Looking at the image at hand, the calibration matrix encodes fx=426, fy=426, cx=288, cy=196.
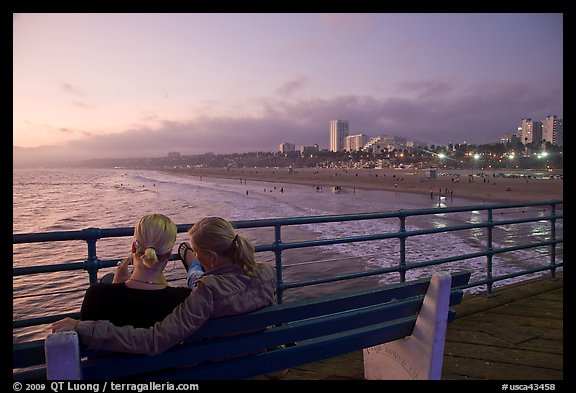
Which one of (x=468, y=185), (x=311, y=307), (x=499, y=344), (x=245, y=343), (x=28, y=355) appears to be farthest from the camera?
(x=468, y=185)

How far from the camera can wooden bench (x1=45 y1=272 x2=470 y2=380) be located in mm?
1881

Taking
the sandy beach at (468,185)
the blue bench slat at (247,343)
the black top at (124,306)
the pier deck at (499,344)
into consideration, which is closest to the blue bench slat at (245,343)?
the blue bench slat at (247,343)

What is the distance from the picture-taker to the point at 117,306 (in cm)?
197

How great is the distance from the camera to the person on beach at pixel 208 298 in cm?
185

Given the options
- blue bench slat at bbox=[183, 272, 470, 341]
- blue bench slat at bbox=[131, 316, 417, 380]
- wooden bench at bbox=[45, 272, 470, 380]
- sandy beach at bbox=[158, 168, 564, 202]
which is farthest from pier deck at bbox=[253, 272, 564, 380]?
sandy beach at bbox=[158, 168, 564, 202]

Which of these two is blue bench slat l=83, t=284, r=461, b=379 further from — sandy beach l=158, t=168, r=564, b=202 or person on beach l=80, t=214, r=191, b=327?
sandy beach l=158, t=168, r=564, b=202

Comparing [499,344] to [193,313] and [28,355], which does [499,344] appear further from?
[28,355]

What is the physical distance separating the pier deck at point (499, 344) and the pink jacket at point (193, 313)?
1552mm

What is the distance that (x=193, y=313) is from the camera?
1.93 m

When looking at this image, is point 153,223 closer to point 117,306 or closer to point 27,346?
point 117,306

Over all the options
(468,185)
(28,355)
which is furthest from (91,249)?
(468,185)

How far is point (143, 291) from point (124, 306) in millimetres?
104
